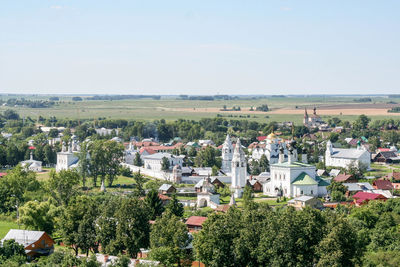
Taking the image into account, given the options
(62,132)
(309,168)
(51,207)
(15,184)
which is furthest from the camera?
(62,132)

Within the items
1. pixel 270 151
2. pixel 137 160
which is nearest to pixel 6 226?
pixel 137 160

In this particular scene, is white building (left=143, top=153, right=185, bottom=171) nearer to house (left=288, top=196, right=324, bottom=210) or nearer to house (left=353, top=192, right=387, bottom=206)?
house (left=288, top=196, right=324, bottom=210)

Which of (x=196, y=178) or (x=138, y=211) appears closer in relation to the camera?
(x=138, y=211)

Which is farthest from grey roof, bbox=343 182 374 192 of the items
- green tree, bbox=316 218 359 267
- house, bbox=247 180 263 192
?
green tree, bbox=316 218 359 267

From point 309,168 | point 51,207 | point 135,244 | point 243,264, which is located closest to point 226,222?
point 243,264

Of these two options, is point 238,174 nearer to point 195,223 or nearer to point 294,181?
point 294,181

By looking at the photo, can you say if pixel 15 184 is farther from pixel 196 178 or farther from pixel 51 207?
pixel 196 178

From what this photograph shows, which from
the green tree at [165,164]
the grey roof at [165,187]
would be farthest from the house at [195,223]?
the green tree at [165,164]

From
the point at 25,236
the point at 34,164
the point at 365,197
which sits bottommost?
the point at 34,164
